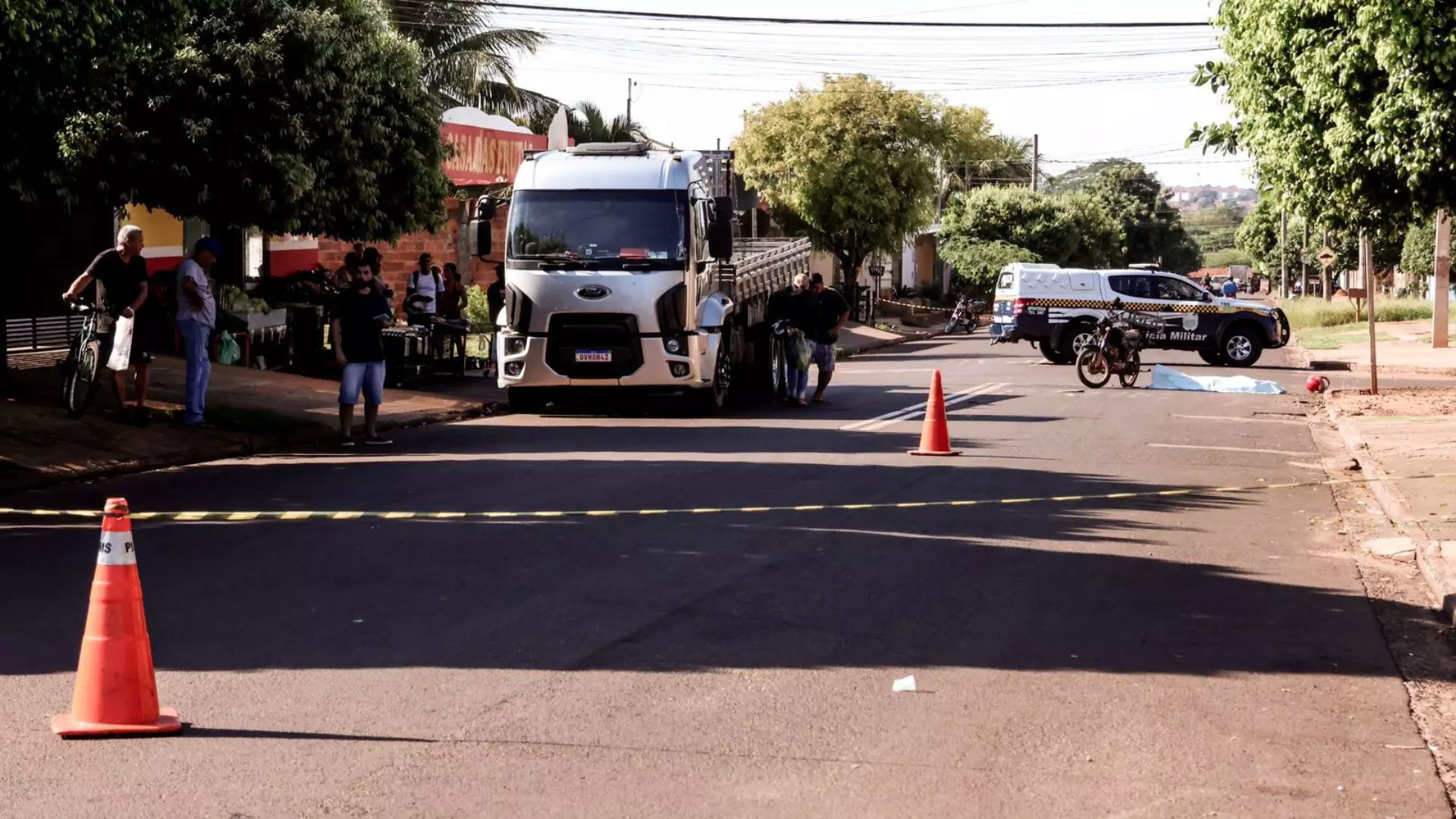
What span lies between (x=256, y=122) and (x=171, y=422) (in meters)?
5.28

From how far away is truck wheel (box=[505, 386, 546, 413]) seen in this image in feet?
67.3

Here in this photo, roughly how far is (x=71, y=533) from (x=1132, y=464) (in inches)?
378

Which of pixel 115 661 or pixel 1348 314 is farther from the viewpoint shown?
pixel 1348 314

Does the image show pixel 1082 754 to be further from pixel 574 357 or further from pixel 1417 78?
pixel 574 357

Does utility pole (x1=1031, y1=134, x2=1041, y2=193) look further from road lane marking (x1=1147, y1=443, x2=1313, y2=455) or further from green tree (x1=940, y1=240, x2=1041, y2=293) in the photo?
road lane marking (x1=1147, y1=443, x2=1313, y2=455)

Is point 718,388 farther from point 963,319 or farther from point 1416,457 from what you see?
point 963,319

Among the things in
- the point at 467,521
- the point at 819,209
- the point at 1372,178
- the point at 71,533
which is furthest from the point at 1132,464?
the point at 819,209

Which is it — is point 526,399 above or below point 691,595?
above

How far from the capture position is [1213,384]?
26.2 meters

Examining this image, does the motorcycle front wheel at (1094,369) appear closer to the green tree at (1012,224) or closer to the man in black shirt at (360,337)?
the man in black shirt at (360,337)

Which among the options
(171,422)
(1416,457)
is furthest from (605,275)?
(1416,457)

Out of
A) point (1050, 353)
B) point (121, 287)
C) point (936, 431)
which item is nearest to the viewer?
point (121, 287)

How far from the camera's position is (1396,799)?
5648 millimetres

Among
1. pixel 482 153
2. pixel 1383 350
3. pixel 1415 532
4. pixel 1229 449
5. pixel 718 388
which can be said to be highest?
pixel 482 153
